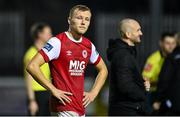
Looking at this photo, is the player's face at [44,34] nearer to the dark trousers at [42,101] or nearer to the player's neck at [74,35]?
the dark trousers at [42,101]

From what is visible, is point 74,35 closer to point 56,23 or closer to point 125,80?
point 125,80

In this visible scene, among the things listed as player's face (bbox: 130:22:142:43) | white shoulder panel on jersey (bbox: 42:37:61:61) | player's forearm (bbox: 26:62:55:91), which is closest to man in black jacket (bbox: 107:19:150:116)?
player's face (bbox: 130:22:142:43)

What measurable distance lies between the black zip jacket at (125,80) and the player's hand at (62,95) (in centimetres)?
132

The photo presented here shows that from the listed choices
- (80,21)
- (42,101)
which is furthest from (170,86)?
(80,21)

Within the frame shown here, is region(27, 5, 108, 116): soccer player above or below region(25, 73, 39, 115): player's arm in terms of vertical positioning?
above

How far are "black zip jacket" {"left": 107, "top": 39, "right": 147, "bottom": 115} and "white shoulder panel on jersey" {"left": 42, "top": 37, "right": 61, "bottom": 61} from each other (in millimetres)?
1363

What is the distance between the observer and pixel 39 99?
355 inches

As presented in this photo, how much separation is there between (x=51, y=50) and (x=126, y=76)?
1.44 metres

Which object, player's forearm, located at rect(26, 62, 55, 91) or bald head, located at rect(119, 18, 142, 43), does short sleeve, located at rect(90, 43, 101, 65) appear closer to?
player's forearm, located at rect(26, 62, 55, 91)

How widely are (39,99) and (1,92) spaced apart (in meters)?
5.70

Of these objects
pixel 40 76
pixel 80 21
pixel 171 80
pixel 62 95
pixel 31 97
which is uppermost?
pixel 80 21

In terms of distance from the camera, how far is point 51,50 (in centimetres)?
621

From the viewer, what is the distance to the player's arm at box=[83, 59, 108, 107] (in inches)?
251

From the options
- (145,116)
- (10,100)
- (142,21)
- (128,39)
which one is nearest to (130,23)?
(128,39)
